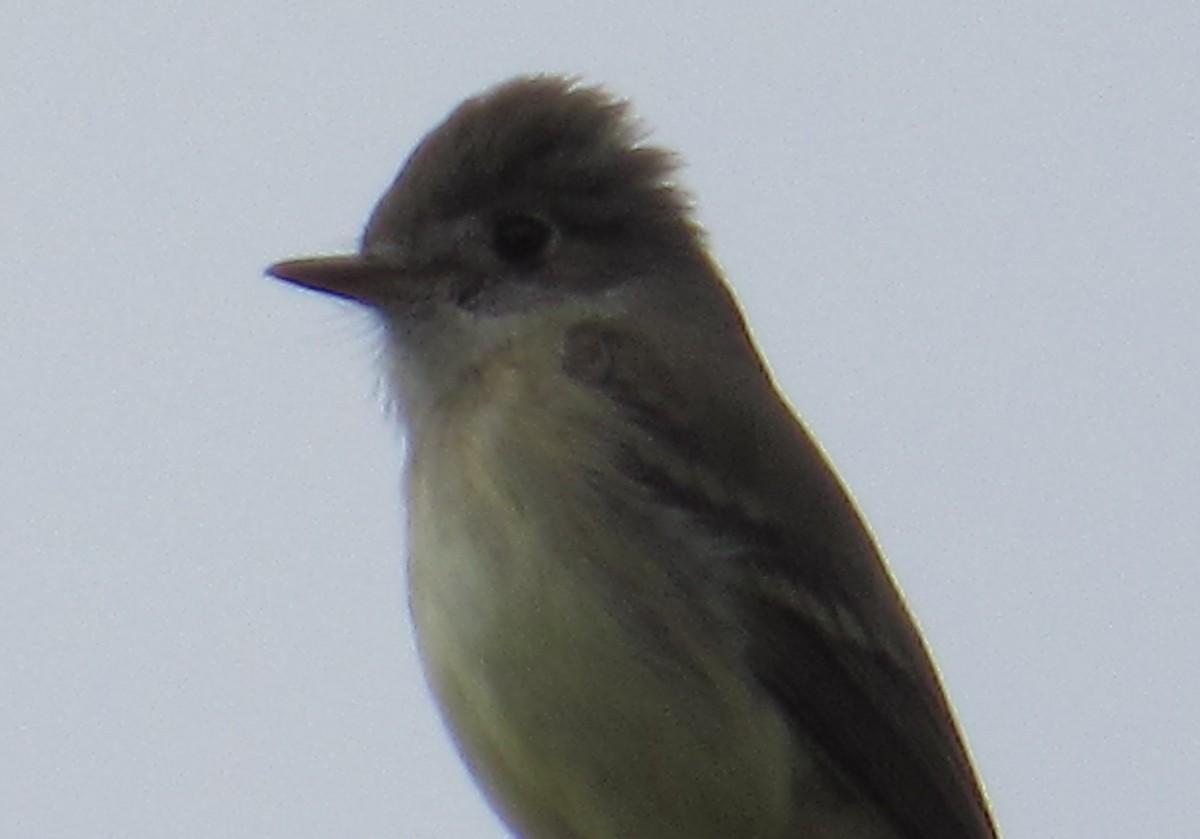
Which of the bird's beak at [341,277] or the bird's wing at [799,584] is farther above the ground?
the bird's beak at [341,277]

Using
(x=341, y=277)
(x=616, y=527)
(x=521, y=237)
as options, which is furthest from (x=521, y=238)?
(x=616, y=527)

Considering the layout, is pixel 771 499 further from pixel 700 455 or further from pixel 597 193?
pixel 597 193

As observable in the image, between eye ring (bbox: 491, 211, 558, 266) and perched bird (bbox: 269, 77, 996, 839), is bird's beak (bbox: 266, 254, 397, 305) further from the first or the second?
eye ring (bbox: 491, 211, 558, 266)

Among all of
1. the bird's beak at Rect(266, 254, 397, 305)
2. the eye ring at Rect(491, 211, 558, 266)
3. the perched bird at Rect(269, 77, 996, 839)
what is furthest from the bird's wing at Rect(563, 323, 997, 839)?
the bird's beak at Rect(266, 254, 397, 305)


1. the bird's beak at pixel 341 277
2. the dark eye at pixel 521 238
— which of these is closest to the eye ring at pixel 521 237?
the dark eye at pixel 521 238

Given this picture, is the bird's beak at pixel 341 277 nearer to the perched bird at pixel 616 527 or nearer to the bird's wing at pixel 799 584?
the perched bird at pixel 616 527

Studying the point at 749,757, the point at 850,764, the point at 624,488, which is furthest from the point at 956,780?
the point at 624,488

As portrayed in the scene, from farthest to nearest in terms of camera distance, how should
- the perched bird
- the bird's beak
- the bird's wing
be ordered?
the bird's beak
the bird's wing
the perched bird
